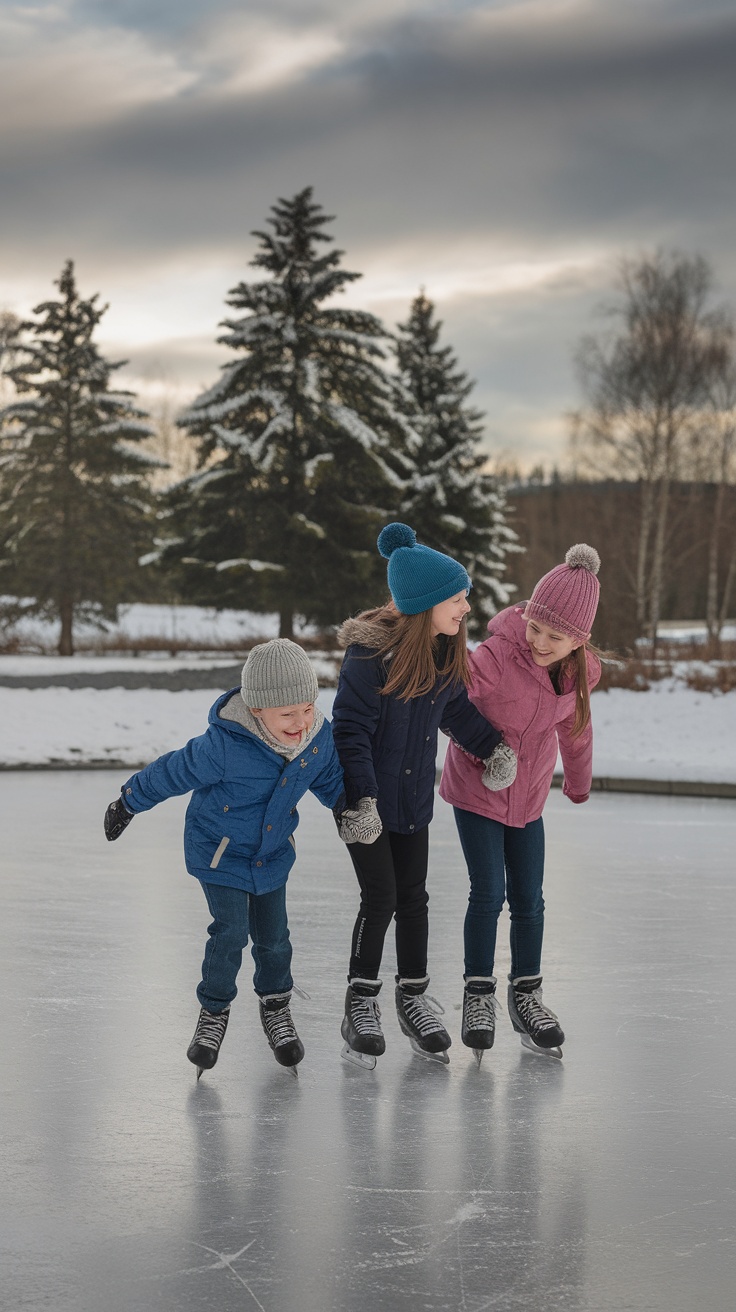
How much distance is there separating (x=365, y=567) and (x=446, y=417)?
7.74m

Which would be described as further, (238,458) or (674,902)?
(238,458)

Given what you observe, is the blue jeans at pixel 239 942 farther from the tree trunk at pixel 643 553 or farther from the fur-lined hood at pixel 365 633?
the tree trunk at pixel 643 553

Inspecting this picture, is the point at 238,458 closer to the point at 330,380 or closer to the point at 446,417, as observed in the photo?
the point at 330,380

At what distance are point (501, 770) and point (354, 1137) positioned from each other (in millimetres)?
1256

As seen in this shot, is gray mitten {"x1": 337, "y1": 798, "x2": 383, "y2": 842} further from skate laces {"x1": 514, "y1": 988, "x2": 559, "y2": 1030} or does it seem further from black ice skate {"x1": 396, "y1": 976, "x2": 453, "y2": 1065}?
skate laces {"x1": 514, "y1": 988, "x2": 559, "y2": 1030}

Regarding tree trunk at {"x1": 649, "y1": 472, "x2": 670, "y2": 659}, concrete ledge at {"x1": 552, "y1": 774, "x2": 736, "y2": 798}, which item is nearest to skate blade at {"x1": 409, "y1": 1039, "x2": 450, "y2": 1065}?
concrete ledge at {"x1": 552, "y1": 774, "x2": 736, "y2": 798}

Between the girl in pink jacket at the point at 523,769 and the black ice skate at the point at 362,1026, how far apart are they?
0.99ft

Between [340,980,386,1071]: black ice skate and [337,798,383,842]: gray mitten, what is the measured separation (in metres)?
0.63

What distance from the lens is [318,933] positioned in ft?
21.5

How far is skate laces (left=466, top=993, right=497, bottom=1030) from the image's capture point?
4680mm

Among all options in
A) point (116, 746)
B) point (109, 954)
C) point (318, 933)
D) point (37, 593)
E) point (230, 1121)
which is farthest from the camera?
point (37, 593)

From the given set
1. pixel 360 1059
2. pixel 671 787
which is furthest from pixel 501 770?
pixel 671 787

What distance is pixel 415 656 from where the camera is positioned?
14.9 feet

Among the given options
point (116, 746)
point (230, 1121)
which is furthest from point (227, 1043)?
point (116, 746)
